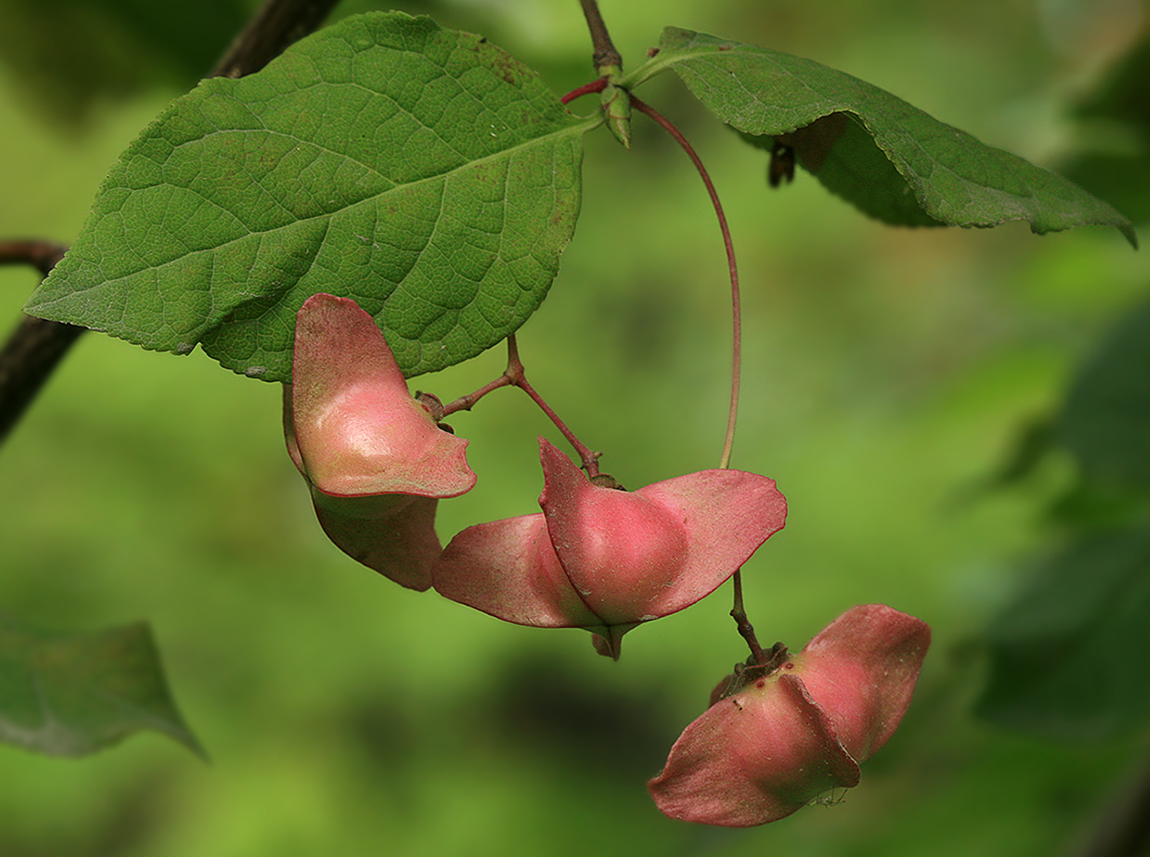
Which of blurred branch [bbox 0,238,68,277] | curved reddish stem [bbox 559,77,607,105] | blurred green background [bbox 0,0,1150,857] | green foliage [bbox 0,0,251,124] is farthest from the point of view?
blurred green background [bbox 0,0,1150,857]

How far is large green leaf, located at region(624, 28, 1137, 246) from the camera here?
526 mm

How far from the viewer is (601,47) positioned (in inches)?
23.7

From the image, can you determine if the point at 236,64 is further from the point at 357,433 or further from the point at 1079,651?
the point at 1079,651

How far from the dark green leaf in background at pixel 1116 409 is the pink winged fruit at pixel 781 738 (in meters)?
0.86

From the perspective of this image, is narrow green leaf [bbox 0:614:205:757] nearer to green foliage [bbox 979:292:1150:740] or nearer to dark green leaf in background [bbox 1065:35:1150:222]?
green foliage [bbox 979:292:1150:740]

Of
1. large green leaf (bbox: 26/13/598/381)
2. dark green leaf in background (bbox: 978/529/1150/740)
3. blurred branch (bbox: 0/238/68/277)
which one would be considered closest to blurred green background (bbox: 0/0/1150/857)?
dark green leaf in background (bbox: 978/529/1150/740)

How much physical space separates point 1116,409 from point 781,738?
38.2 inches

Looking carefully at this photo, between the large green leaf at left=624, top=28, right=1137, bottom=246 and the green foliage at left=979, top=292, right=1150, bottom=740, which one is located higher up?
the large green leaf at left=624, top=28, right=1137, bottom=246

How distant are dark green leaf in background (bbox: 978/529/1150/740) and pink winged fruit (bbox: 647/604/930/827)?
28.1 inches

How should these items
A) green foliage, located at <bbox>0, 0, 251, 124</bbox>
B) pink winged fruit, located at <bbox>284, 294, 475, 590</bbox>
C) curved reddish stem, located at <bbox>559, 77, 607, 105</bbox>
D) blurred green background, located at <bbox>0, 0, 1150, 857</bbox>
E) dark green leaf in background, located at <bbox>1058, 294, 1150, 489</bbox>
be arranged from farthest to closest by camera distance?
blurred green background, located at <bbox>0, 0, 1150, 857</bbox>
dark green leaf in background, located at <bbox>1058, 294, 1150, 489</bbox>
green foliage, located at <bbox>0, 0, 251, 124</bbox>
curved reddish stem, located at <bbox>559, 77, 607, 105</bbox>
pink winged fruit, located at <bbox>284, 294, 475, 590</bbox>

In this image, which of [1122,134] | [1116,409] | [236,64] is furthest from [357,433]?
[1122,134]

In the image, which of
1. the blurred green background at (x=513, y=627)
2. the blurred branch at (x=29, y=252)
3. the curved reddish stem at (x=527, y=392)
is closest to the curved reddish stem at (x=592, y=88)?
the curved reddish stem at (x=527, y=392)

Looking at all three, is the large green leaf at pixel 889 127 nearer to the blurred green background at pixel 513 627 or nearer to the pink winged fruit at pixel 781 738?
the pink winged fruit at pixel 781 738

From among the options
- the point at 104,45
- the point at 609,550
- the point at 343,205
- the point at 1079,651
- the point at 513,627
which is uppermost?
the point at 104,45
